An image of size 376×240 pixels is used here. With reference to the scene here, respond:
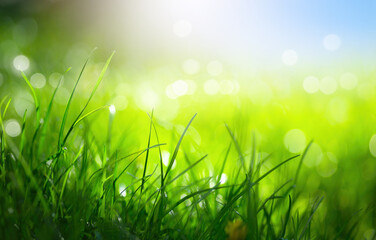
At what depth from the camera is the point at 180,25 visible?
5.82 metres

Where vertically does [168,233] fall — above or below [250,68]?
below

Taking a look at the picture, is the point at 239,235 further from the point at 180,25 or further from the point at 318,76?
the point at 180,25

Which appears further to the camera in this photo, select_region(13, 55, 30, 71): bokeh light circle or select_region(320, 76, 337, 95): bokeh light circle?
select_region(320, 76, 337, 95): bokeh light circle

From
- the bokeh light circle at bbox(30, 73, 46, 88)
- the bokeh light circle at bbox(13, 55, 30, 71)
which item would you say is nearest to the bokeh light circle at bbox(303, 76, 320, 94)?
the bokeh light circle at bbox(30, 73, 46, 88)

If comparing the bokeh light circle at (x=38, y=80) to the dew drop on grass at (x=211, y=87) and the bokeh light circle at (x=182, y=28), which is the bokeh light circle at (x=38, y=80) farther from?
the bokeh light circle at (x=182, y=28)

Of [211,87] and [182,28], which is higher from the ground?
[182,28]

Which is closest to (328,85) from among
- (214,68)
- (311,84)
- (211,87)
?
(311,84)

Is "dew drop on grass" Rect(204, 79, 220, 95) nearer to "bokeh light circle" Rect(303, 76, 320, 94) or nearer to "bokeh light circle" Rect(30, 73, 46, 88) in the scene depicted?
"bokeh light circle" Rect(303, 76, 320, 94)

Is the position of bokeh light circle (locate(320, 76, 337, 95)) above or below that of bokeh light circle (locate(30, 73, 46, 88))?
below

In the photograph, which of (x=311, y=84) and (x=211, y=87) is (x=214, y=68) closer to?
(x=211, y=87)

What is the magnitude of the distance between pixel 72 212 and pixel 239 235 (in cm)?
35

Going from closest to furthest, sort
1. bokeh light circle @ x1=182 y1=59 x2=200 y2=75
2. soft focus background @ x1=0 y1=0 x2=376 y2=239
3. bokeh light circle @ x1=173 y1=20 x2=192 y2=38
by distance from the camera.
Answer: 1. soft focus background @ x1=0 y1=0 x2=376 y2=239
2. bokeh light circle @ x1=182 y1=59 x2=200 y2=75
3. bokeh light circle @ x1=173 y1=20 x2=192 y2=38

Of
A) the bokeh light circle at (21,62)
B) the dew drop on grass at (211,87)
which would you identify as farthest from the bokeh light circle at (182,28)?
the bokeh light circle at (21,62)

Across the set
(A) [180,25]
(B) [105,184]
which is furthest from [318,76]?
(B) [105,184]
